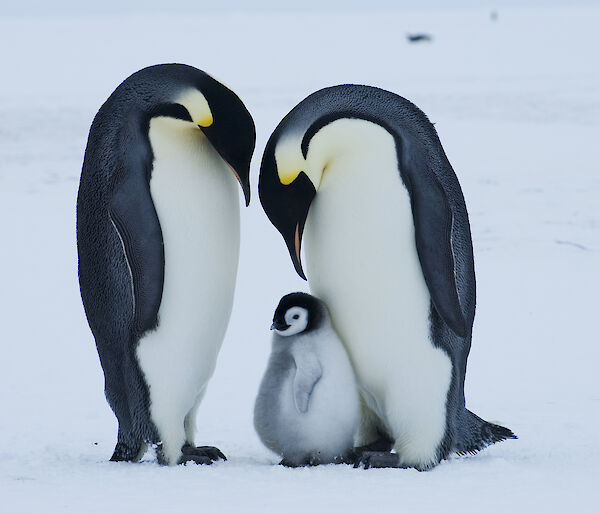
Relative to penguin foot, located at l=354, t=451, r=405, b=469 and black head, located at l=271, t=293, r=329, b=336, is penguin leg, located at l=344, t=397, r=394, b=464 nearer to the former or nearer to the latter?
penguin foot, located at l=354, t=451, r=405, b=469

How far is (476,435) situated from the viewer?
317cm

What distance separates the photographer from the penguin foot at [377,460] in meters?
2.95

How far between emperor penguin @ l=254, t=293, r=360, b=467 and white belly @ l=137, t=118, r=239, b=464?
21 centimetres

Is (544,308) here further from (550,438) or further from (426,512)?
(426,512)

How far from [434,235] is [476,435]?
2.18 ft

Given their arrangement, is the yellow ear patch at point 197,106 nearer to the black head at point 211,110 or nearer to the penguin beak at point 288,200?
the black head at point 211,110

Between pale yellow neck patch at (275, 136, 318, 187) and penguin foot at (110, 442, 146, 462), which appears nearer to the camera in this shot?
pale yellow neck patch at (275, 136, 318, 187)

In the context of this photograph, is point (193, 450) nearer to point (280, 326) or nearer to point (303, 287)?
point (280, 326)

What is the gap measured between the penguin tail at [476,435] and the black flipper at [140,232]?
3.10ft

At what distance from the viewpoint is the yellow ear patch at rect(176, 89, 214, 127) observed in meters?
2.92

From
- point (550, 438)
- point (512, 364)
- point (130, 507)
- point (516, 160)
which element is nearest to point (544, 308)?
point (512, 364)

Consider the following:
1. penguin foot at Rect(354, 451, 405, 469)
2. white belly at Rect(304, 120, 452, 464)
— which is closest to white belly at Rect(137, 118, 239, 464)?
white belly at Rect(304, 120, 452, 464)

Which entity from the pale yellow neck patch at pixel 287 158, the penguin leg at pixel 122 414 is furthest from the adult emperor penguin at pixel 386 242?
the penguin leg at pixel 122 414

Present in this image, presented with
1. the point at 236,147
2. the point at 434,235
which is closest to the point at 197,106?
the point at 236,147
